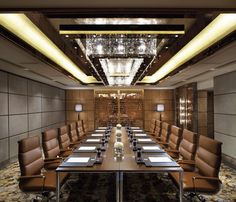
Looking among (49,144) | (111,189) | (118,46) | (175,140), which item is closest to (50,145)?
(49,144)

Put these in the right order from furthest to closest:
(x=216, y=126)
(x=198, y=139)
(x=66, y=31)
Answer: (x=216, y=126), (x=198, y=139), (x=66, y=31)

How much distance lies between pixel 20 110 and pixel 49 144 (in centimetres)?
292

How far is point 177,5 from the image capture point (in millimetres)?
2137

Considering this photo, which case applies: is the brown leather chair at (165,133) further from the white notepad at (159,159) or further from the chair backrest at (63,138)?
the white notepad at (159,159)

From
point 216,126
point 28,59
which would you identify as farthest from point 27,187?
point 216,126

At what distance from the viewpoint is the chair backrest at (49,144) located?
4008 mm

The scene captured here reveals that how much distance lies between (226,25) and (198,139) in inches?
67.9

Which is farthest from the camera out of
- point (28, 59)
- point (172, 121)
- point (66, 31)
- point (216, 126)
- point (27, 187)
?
point (172, 121)

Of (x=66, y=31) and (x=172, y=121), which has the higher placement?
(x=66, y=31)

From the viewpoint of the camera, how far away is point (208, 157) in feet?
10.4

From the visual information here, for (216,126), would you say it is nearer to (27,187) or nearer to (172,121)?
(172,121)

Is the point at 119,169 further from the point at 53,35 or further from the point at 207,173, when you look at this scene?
the point at 53,35

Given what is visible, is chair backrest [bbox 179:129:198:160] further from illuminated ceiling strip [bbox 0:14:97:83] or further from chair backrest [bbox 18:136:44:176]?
illuminated ceiling strip [bbox 0:14:97:83]

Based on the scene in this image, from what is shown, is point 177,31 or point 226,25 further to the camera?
point 226,25
